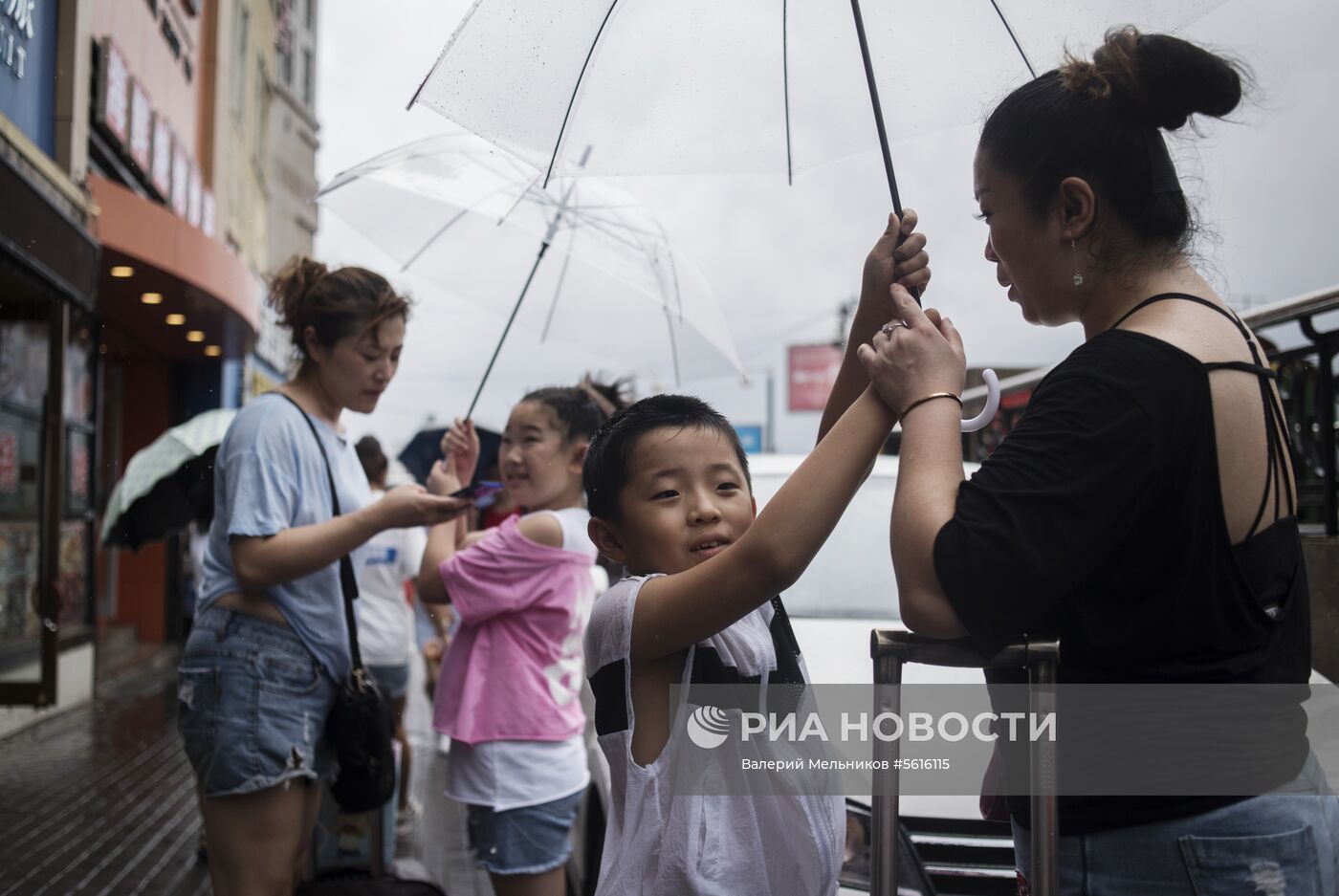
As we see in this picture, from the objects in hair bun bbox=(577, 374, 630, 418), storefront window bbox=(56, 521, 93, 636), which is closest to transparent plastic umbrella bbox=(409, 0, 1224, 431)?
hair bun bbox=(577, 374, 630, 418)

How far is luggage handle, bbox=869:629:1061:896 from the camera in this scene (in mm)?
1193

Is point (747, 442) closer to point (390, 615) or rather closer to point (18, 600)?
point (390, 615)

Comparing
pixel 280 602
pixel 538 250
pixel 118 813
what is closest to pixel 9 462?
pixel 118 813

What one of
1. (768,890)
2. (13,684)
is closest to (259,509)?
(768,890)

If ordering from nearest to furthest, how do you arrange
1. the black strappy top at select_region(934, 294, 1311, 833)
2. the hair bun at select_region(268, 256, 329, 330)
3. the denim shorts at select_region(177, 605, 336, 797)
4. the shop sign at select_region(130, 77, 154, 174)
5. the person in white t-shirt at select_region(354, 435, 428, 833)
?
the black strappy top at select_region(934, 294, 1311, 833) → the denim shorts at select_region(177, 605, 336, 797) → the hair bun at select_region(268, 256, 329, 330) → the person in white t-shirt at select_region(354, 435, 428, 833) → the shop sign at select_region(130, 77, 154, 174)

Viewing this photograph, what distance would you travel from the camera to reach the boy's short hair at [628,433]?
1.72m

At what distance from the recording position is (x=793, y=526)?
1391 millimetres

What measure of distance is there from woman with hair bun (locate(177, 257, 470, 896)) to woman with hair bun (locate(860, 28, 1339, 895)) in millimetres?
1451

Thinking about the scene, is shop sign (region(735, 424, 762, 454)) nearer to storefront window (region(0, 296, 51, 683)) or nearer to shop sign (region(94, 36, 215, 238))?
storefront window (region(0, 296, 51, 683))

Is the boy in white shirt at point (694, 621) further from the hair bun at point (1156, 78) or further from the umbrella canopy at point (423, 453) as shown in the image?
the umbrella canopy at point (423, 453)

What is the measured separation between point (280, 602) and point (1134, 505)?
1.80 metres

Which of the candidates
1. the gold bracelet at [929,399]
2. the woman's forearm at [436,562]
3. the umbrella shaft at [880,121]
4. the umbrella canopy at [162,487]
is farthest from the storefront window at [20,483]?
the gold bracelet at [929,399]

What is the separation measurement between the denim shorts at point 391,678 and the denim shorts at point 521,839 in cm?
247

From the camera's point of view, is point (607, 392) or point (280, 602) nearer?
point (280, 602)
